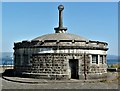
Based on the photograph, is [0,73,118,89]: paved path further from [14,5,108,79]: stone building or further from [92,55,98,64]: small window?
[92,55,98,64]: small window

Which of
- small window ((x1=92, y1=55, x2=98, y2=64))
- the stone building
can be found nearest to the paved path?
the stone building

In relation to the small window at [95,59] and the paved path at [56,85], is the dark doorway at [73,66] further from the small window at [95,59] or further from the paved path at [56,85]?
the paved path at [56,85]

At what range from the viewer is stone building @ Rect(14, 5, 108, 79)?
817 inches

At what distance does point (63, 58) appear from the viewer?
2073 cm

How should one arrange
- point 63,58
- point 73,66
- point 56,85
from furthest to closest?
point 73,66 → point 63,58 → point 56,85

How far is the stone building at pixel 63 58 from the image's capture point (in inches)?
817

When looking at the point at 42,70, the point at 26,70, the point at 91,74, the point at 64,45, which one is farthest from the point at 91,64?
the point at 26,70

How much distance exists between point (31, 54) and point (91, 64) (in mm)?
5225

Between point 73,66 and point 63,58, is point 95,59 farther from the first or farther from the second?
point 63,58

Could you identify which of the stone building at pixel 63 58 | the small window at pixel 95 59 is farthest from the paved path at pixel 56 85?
the small window at pixel 95 59

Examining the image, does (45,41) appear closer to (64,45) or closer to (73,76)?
(64,45)

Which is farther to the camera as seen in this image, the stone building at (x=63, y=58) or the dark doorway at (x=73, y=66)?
the dark doorway at (x=73, y=66)

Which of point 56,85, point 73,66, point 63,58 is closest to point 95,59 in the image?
point 73,66

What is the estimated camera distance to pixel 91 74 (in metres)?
21.2
